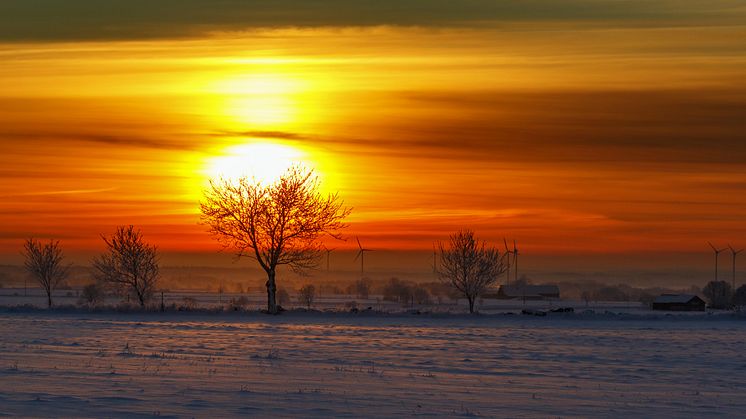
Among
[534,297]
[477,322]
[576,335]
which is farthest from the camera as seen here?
[534,297]

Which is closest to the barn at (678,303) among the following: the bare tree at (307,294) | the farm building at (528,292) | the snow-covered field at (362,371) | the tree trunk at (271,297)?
the bare tree at (307,294)

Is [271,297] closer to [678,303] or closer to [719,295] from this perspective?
[678,303]

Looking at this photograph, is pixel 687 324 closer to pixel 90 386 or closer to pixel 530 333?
pixel 530 333

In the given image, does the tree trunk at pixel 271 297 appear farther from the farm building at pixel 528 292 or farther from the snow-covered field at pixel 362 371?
the farm building at pixel 528 292

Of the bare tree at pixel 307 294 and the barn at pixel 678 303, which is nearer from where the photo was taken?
the barn at pixel 678 303

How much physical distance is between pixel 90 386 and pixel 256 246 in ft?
164

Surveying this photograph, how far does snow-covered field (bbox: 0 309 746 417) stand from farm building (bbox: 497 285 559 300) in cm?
9050

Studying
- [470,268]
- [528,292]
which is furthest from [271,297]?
[528,292]

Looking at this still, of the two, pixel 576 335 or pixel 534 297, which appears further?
pixel 534 297

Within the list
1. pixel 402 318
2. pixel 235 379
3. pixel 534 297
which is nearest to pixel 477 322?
pixel 402 318

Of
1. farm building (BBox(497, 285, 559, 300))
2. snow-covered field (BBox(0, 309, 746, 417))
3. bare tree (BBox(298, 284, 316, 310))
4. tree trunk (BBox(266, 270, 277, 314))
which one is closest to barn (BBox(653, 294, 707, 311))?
bare tree (BBox(298, 284, 316, 310))

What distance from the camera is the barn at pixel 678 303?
105938mm

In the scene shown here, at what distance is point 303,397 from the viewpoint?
24.6 meters

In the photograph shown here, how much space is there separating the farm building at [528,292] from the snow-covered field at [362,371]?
90.5m
